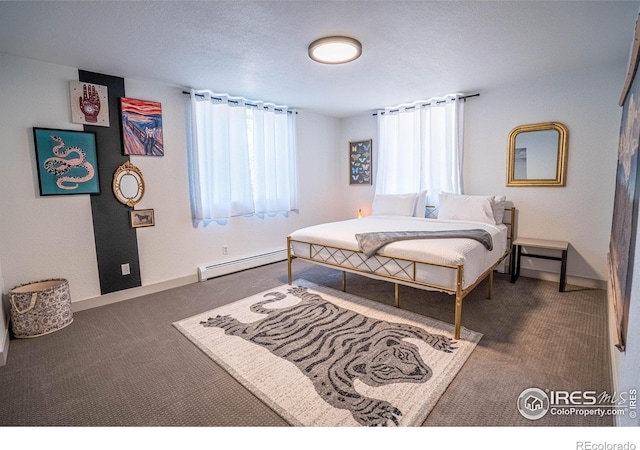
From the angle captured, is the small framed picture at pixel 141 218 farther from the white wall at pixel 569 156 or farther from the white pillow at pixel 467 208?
the white wall at pixel 569 156

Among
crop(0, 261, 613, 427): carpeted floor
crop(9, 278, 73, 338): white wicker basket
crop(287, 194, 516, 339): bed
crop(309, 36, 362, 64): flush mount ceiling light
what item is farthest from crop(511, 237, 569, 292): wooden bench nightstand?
crop(9, 278, 73, 338): white wicker basket

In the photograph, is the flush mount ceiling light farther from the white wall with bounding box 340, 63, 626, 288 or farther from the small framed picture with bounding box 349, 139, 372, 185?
the small framed picture with bounding box 349, 139, 372, 185

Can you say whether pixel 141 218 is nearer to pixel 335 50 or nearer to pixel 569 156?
pixel 335 50

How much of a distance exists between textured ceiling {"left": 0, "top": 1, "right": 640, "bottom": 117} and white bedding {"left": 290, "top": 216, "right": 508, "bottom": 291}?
165 centimetres

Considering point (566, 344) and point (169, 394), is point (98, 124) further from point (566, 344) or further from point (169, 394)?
point (566, 344)

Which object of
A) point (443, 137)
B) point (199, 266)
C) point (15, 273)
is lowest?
point (199, 266)

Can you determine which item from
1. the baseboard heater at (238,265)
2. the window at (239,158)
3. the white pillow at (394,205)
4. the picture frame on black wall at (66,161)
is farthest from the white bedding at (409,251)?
the picture frame on black wall at (66,161)

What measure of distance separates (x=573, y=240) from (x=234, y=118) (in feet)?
14.3

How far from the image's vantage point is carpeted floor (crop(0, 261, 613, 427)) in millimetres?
1683

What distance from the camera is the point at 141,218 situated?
3.49 metres

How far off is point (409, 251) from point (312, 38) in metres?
1.89

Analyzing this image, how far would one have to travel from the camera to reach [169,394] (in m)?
1.86

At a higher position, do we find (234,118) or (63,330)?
(234,118)
